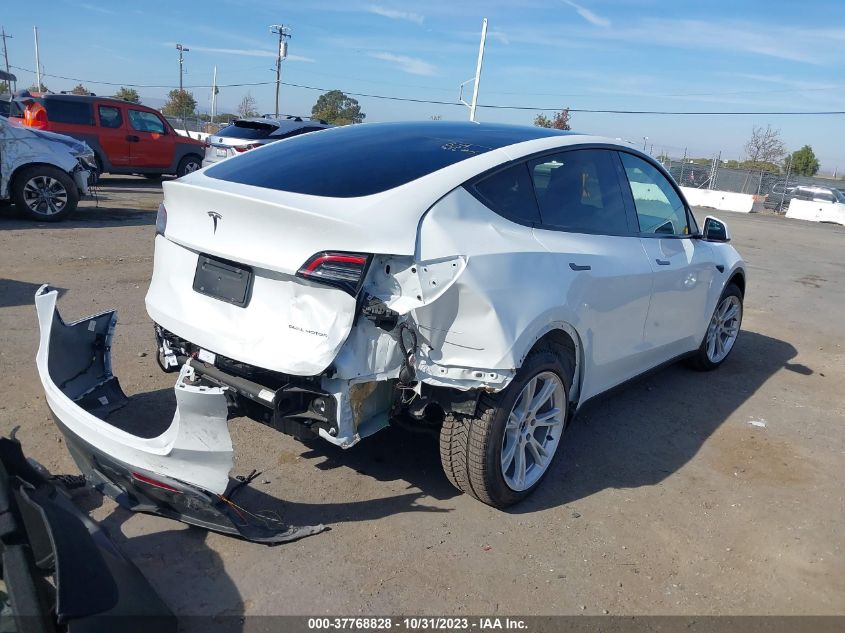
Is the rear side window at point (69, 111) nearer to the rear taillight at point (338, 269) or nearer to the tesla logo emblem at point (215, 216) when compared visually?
the tesla logo emblem at point (215, 216)

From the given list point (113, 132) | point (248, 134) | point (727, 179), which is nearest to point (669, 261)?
point (248, 134)

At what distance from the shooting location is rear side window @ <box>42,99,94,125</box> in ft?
46.8

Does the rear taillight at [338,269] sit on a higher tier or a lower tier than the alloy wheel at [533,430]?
higher

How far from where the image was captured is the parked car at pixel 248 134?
44.6ft

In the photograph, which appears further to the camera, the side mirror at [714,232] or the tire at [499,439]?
the side mirror at [714,232]

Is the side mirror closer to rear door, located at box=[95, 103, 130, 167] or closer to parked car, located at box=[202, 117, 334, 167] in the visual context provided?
parked car, located at box=[202, 117, 334, 167]

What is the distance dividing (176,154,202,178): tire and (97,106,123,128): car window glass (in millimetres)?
1762

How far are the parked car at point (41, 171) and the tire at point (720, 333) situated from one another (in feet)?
29.6

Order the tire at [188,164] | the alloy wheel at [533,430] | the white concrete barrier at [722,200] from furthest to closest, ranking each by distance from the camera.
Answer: the white concrete barrier at [722,200]
the tire at [188,164]
the alloy wheel at [533,430]

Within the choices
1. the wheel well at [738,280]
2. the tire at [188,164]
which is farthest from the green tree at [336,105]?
the wheel well at [738,280]

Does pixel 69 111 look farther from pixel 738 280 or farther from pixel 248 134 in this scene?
pixel 738 280

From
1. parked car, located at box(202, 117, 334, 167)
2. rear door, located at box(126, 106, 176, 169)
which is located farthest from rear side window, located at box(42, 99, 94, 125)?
parked car, located at box(202, 117, 334, 167)

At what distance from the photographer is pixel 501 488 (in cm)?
330

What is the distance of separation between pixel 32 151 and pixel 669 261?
9.09 metres
